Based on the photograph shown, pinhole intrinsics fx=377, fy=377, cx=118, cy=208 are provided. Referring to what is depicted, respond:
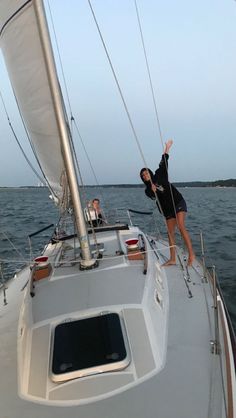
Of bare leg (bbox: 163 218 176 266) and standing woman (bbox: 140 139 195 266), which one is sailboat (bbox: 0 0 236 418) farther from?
standing woman (bbox: 140 139 195 266)

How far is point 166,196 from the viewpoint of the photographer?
6402 mm

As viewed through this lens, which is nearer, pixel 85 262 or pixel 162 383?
pixel 162 383

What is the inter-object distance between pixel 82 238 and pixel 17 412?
2.18 m

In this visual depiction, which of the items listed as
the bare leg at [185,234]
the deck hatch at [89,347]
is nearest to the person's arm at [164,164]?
the bare leg at [185,234]

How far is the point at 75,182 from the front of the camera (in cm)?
474

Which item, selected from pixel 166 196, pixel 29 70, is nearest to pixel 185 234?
pixel 166 196

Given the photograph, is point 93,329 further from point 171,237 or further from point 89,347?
point 171,237

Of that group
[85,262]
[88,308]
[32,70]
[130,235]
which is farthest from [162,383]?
[130,235]

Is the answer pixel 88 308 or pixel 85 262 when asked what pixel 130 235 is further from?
pixel 88 308

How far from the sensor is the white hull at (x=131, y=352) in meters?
2.94

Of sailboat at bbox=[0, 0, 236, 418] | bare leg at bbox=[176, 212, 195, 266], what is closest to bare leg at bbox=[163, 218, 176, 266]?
bare leg at bbox=[176, 212, 195, 266]

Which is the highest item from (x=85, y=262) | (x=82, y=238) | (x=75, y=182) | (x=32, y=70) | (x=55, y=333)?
(x=32, y=70)

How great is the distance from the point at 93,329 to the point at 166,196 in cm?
332

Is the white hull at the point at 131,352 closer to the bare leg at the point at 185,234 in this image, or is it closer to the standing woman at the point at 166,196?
the bare leg at the point at 185,234
